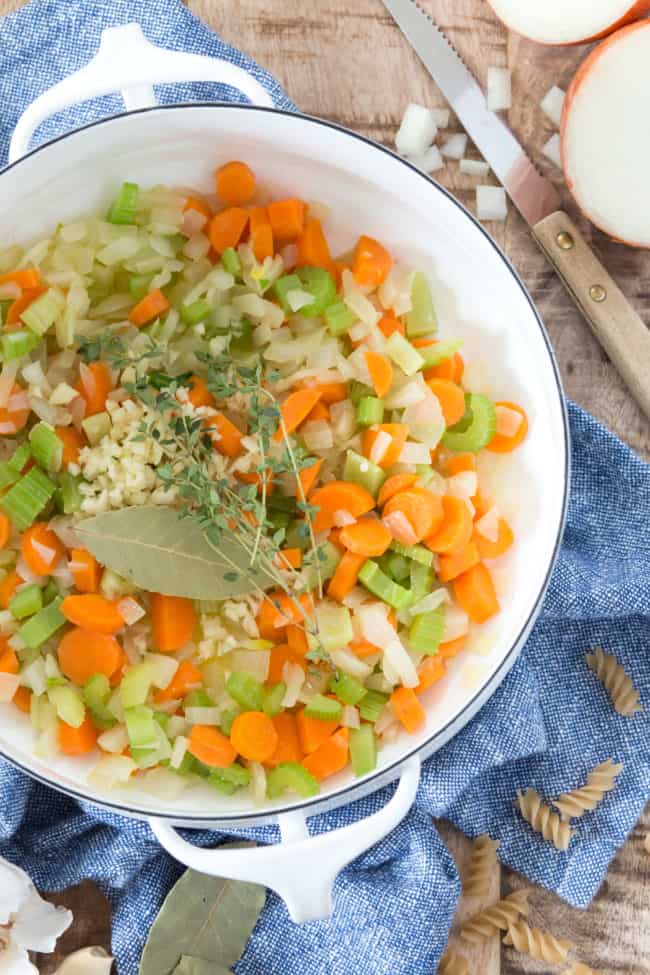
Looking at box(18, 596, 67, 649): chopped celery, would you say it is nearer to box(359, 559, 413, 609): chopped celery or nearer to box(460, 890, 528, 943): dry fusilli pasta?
box(359, 559, 413, 609): chopped celery

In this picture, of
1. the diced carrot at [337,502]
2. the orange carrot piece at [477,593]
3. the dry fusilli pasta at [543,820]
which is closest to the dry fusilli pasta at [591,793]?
the dry fusilli pasta at [543,820]

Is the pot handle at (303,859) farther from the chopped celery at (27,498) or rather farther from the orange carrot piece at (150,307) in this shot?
the orange carrot piece at (150,307)

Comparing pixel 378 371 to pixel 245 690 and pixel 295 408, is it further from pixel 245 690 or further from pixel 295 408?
pixel 245 690

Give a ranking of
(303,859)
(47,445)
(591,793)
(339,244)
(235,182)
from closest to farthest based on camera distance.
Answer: (303,859) < (47,445) < (235,182) < (339,244) < (591,793)

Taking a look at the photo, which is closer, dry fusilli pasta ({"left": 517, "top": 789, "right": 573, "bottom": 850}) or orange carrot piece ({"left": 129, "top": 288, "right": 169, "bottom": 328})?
orange carrot piece ({"left": 129, "top": 288, "right": 169, "bottom": 328})

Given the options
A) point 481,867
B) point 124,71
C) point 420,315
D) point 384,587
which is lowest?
point 481,867

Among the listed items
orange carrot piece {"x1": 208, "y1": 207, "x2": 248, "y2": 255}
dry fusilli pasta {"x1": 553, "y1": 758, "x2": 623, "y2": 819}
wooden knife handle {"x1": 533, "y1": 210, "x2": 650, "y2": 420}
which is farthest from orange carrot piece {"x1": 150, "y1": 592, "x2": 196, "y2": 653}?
wooden knife handle {"x1": 533, "y1": 210, "x2": 650, "y2": 420}

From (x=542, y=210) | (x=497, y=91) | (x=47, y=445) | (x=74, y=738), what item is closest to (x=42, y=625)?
(x=74, y=738)
